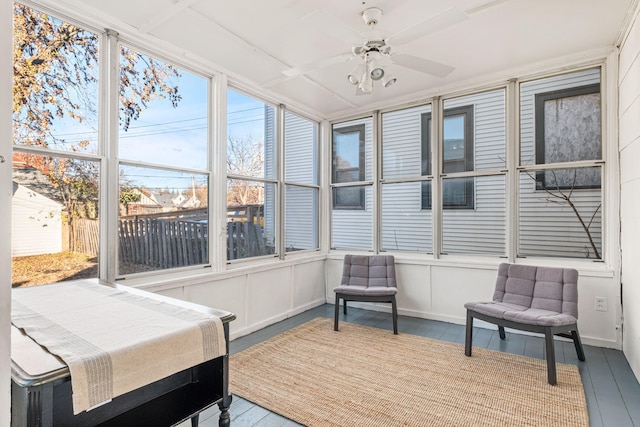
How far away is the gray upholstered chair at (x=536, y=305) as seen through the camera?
2627 mm

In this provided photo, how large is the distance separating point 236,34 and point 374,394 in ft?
10.0

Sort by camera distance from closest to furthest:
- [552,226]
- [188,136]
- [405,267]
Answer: [188,136], [552,226], [405,267]

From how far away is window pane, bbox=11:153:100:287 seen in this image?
222 cm

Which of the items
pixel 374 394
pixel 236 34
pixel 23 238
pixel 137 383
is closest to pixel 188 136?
pixel 236 34

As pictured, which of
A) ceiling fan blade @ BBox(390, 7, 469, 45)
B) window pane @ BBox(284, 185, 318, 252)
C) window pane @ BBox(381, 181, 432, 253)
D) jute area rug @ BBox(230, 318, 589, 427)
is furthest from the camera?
window pane @ BBox(284, 185, 318, 252)

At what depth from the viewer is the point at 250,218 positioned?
3.95m

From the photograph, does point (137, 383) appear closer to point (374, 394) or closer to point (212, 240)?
point (374, 394)

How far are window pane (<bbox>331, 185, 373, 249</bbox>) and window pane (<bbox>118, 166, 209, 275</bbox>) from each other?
2.18 meters

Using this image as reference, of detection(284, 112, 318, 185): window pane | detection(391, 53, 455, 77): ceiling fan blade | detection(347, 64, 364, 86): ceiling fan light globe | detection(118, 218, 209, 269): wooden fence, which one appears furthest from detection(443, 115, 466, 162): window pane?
detection(118, 218, 209, 269): wooden fence

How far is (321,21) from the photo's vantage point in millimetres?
2111

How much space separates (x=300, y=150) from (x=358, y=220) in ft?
4.30

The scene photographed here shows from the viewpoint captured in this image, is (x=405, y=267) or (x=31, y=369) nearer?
(x=31, y=369)

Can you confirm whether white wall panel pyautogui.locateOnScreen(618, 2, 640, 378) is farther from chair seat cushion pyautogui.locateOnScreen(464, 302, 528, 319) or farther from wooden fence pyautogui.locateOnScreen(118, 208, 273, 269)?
wooden fence pyautogui.locateOnScreen(118, 208, 273, 269)

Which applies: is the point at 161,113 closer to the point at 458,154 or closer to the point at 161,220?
the point at 161,220
